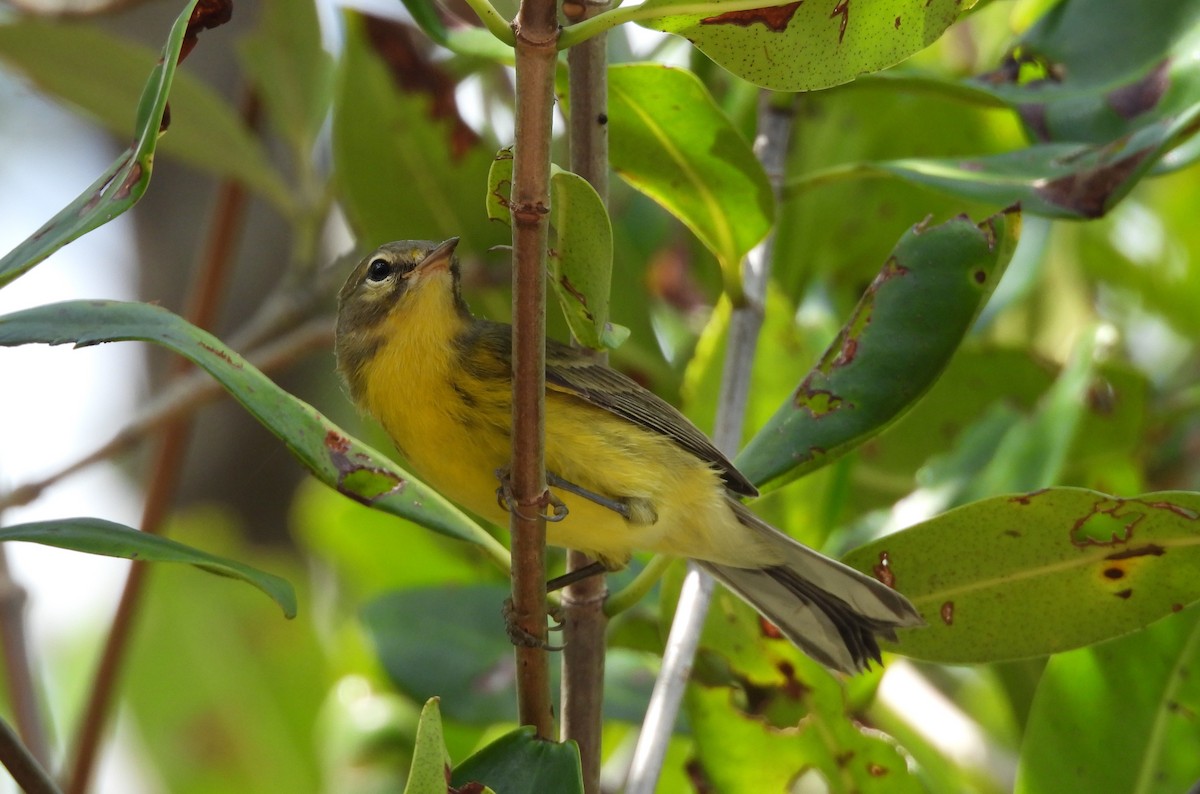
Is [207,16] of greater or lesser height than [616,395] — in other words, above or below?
below

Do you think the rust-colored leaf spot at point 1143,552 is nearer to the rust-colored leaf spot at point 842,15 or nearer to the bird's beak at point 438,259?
the rust-colored leaf spot at point 842,15

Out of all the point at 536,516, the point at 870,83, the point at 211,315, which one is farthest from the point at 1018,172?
the point at 211,315

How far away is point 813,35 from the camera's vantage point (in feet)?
6.10

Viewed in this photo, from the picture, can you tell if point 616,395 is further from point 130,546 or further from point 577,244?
point 130,546

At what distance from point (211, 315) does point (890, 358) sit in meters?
2.08

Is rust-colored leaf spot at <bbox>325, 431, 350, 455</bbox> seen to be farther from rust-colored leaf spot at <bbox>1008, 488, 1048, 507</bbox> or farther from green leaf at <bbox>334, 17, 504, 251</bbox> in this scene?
green leaf at <bbox>334, 17, 504, 251</bbox>

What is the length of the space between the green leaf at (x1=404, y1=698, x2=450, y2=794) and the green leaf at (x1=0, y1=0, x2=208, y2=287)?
793 mm

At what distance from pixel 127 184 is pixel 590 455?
1.38 meters

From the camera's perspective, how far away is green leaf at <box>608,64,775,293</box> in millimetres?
2492

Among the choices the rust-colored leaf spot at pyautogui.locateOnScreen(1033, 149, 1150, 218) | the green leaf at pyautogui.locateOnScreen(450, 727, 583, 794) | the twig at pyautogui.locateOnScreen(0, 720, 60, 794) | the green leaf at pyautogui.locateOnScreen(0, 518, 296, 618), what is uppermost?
the rust-colored leaf spot at pyautogui.locateOnScreen(1033, 149, 1150, 218)

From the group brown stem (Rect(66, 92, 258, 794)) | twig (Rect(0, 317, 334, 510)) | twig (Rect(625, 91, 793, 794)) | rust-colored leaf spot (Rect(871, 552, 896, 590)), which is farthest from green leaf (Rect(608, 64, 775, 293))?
brown stem (Rect(66, 92, 258, 794))

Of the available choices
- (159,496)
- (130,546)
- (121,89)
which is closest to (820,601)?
(130,546)

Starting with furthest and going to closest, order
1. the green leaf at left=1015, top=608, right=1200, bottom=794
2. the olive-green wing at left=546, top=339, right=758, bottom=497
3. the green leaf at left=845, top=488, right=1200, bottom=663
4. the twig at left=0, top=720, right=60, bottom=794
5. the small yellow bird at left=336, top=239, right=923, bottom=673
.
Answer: the olive-green wing at left=546, top=339, right=758, bottom=497 → the small yellow bird at left=336, top=239, right=923, bottom=673 → the green leaf at left=1015, top=608, right=1200, bottom=794 → the green leaf at left=845, top=488, right=1200, bottom=663 → the twig at left=0, top=720, right=60, bottom=794

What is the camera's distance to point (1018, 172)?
253 centimetres
